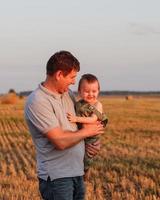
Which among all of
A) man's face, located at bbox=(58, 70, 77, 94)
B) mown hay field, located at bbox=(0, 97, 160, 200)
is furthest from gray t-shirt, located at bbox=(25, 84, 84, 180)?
mown hay field, located at bbox=(0, 97, 160, 200)

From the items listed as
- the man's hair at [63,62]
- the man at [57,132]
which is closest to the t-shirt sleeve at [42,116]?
the man at [57,132]

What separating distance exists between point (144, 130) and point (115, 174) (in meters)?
12.5

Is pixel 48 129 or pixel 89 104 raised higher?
pixel 89 104

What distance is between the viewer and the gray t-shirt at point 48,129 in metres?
4.54

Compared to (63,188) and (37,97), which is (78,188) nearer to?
A: (63,188)

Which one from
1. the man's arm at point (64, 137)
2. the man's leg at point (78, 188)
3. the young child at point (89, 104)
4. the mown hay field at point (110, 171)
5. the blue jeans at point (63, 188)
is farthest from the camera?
the mown hay field at point (110, 171)

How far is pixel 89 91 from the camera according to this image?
501cm

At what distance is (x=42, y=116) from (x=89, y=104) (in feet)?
1.85

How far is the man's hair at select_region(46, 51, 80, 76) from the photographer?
448 centimetres

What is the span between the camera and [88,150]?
496 cm

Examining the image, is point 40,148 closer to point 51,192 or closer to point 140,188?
point 51,192

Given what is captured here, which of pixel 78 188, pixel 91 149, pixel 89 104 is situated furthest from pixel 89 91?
pixel 78 188

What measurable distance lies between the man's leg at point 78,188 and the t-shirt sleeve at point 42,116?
0.49 metres

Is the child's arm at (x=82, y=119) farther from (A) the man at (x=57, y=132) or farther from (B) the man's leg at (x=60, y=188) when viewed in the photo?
(B) the man's leg at (x=60, y=188)
